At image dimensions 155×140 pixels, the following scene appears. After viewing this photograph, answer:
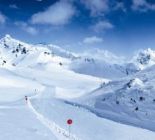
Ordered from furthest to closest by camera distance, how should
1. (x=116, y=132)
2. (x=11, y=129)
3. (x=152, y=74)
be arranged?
(x=152, y=74)
(x=116, y=132)
(x=11, y=129)

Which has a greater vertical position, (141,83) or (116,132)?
(141,83)

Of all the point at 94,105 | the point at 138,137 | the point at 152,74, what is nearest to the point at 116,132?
the point at 138,137

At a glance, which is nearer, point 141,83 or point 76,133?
point 76,133

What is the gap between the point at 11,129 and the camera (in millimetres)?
29766

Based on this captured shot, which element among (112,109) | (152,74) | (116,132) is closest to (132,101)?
(112,109)

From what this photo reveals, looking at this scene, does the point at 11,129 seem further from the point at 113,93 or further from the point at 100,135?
the point at 113,93

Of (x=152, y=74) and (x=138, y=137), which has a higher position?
(x=152, y=74)

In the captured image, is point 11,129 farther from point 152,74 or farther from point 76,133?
point 152,74

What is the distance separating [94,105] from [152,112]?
66.5 feet

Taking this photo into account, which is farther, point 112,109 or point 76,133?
point 112,109

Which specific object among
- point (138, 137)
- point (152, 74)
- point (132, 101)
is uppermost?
point (152, 74)

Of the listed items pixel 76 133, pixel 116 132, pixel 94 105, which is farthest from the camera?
pixel 94 105

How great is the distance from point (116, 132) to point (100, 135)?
12.9 ft

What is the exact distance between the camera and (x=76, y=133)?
33906 millimetres
